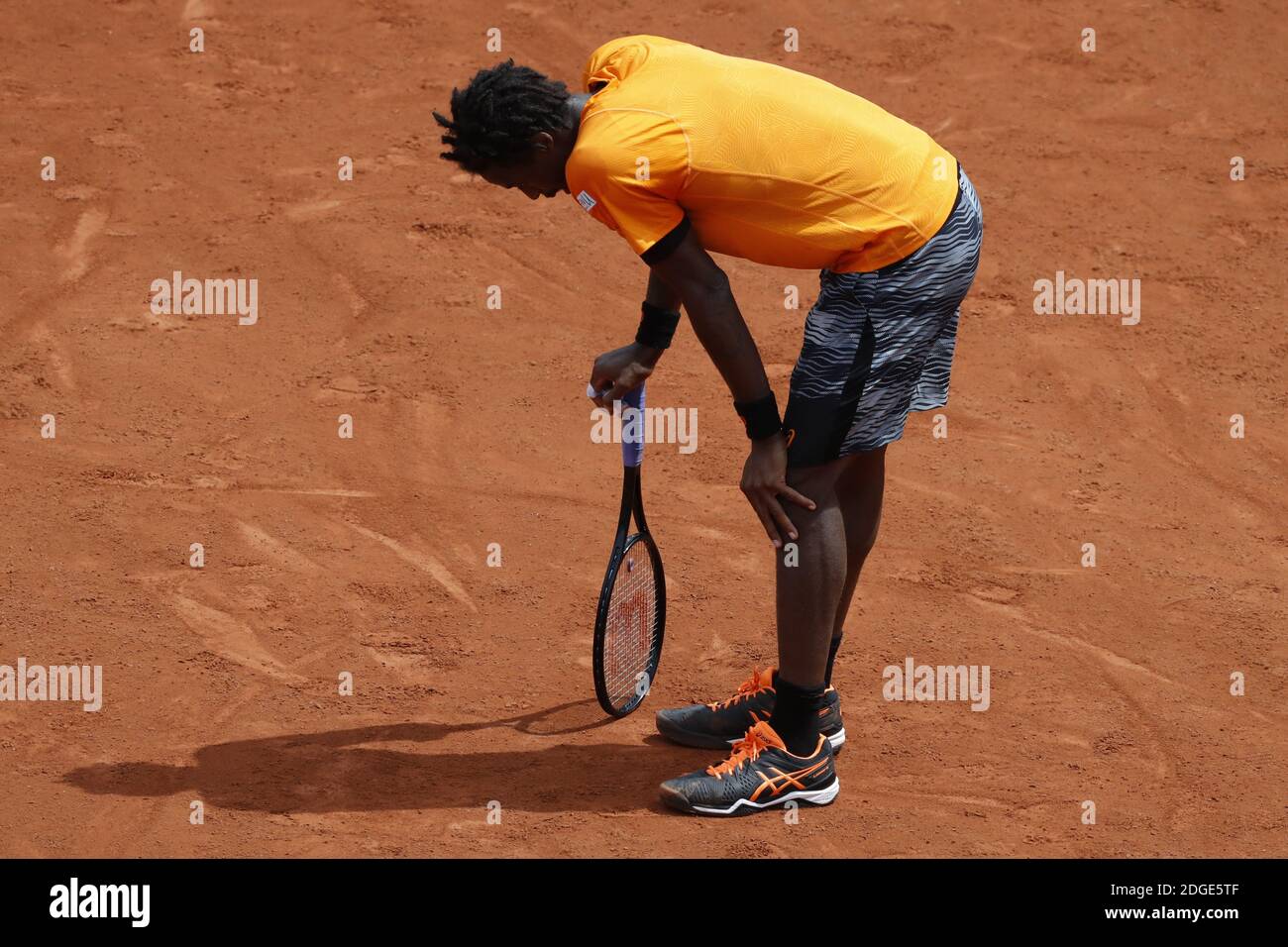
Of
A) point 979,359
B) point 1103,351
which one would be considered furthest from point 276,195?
point 1103,351

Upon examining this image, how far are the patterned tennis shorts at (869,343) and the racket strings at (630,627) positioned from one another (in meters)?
0.78

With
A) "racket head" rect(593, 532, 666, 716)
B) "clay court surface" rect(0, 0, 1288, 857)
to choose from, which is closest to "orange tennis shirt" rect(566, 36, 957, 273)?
"racket head" rect(593, 532, 666, 716)

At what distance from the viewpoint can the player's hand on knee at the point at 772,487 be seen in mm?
3895

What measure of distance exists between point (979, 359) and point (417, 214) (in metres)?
2.75

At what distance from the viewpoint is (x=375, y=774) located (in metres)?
4.33

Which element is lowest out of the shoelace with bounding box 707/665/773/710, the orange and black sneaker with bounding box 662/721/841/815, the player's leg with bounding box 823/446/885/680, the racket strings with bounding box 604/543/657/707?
the orange and black sneaker with bounding box 662/721/841/815

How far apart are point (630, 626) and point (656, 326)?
924mm

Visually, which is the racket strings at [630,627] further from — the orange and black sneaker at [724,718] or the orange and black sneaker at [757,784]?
the orange and black sneaker at [757,784]

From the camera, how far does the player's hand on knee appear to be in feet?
12.8

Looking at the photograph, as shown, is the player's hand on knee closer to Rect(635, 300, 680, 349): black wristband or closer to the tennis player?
the tennis player

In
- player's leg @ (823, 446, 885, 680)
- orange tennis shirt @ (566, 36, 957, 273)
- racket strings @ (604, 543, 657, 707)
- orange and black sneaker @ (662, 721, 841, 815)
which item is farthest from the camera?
racket strings @ (604, 543, 657, 707)

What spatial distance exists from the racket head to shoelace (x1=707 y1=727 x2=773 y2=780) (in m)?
0.41

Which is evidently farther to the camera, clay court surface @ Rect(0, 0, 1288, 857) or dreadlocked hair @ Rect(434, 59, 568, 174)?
clay court surface @ Rect(0, 0, 1288, 857)
